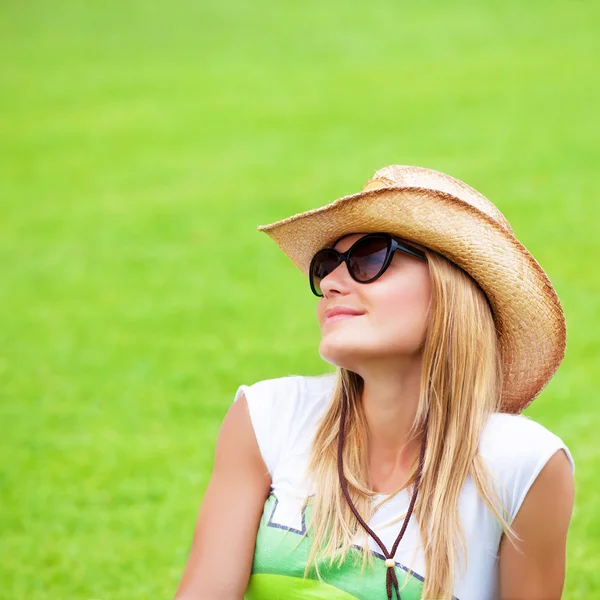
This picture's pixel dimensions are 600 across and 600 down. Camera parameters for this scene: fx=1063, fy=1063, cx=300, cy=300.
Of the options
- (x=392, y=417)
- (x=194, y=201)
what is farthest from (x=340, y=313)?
(x=194, y=201)

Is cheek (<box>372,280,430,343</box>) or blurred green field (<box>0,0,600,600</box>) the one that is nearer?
cheek (<box>372,280,430,343</box>)

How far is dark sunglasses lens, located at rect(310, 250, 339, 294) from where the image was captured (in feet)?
9.28

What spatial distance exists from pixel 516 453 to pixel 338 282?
2.04 feet

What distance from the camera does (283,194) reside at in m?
Answer: 11.5

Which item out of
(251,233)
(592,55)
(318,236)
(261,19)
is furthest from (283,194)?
(261,19)

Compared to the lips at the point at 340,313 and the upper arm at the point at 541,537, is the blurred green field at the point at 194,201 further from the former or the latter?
the lips at the point at 340,313

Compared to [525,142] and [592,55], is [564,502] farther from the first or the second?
[592,55]

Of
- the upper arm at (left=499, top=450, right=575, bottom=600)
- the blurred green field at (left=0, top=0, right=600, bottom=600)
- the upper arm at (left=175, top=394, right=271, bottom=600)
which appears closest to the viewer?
the upper arm at (left=499, top=450, right=575, bottom=600)

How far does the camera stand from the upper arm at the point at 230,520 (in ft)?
9.15

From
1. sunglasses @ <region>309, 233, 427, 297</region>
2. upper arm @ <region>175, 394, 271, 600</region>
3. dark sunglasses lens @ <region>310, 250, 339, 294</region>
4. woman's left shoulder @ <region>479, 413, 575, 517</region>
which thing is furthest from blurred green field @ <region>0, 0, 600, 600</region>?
sunglasses @ <region>309, 233, 427, 297</region>

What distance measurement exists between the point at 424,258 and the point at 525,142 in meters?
10.4

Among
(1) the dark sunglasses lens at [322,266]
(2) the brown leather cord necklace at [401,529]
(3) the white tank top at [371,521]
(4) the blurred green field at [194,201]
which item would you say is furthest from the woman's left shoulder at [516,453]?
(4) the blurred green field at [194,201]

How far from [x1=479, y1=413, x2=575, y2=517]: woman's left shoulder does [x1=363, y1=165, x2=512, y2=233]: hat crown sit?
0.51 m

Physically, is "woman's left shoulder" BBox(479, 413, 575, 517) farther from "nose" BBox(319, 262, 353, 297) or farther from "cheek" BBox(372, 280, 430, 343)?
"nose" BBox(319, 262, 353, 297)
